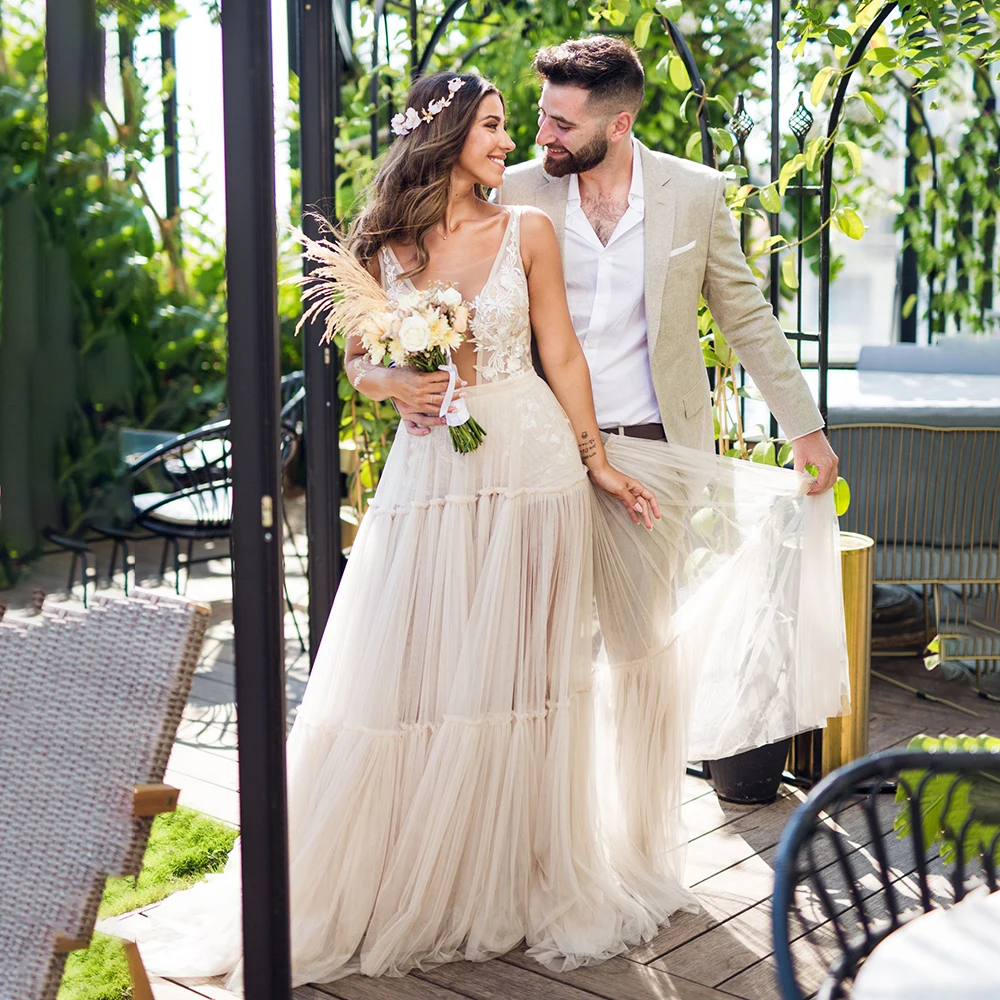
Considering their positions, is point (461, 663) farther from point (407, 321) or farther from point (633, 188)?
point (633, 188)

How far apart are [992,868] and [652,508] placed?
1.36 metres

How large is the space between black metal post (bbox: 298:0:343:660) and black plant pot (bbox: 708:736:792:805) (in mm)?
1143

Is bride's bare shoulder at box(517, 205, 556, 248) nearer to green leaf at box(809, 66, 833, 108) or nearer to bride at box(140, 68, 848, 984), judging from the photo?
bride at box(140, 68, 848, 984)

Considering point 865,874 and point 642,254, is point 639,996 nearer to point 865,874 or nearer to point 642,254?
point 865,874

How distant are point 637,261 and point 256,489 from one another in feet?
4.72

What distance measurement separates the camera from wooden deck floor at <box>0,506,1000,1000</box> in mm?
2404

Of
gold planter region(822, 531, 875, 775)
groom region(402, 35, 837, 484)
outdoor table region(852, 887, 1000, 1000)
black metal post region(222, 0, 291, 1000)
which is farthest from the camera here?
gold planter region(822, 531, 875, 775)

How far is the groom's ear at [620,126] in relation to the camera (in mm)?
2785

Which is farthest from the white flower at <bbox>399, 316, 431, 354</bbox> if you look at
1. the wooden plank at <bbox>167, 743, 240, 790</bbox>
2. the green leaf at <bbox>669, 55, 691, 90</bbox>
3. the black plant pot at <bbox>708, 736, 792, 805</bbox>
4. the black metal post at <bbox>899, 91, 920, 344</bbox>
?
the black metal post at <bbox>899, 91, 920, 344</bbox>

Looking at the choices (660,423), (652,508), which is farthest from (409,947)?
(660,423)

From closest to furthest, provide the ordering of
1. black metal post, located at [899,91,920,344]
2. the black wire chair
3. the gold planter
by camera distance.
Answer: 1. the black wire chair
2. the gold planter
3. black metal post, located at [899,91,920,344]

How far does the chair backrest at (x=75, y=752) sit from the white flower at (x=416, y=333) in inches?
30.6

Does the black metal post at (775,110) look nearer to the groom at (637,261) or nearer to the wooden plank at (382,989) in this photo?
the groom at (637,261)

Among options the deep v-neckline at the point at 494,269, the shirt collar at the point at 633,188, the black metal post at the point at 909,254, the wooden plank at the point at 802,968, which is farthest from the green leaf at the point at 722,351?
the black metal post at the point at 909,254
